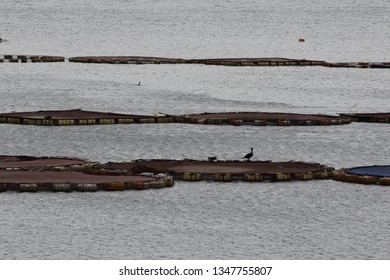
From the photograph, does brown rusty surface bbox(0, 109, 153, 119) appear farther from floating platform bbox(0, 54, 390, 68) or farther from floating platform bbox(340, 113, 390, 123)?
floating platform bbox(0, 54, 390, 68)

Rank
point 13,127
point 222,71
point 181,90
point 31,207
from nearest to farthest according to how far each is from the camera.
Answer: point 31,207 → point 13,127 → point 181,90 → point 222,71

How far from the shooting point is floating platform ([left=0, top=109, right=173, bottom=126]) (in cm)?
4306

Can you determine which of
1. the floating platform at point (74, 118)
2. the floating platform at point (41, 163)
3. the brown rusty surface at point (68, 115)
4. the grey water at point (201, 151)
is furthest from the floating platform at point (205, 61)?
the floating platform at point (41, 163)

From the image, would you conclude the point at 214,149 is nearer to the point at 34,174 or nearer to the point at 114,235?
the point at 34,174

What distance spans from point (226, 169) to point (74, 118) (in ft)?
39.7

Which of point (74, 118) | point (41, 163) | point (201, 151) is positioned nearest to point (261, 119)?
point (74, 118)

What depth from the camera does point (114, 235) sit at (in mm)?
25328

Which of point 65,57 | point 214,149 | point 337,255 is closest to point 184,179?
point 214,149

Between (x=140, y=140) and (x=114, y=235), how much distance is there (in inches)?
543

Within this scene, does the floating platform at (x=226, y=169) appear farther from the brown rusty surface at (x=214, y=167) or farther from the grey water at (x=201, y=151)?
the grey water at (x=201, y=151)

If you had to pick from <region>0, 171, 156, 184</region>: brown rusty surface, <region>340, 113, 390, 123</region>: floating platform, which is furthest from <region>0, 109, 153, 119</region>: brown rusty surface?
<region>0, 171, 156, 184</region>: brown rusty surface

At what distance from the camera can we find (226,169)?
32.8 m

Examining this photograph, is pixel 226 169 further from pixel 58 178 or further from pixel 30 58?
pixel 30 58

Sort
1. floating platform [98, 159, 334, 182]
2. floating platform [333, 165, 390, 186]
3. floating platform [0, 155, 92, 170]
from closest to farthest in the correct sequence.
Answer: floating platform [333, 165, 390, 186] < floating platform [98, 159, 334, 182] < floating platform [0, 155, 92, 170]
